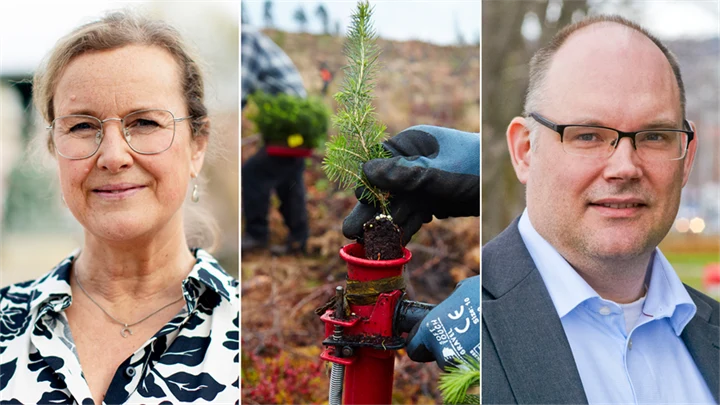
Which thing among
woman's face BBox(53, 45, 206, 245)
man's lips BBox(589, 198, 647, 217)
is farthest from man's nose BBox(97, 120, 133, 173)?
man's lips BBox(589, 198, 647, 217)

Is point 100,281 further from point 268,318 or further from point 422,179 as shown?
point 422,179

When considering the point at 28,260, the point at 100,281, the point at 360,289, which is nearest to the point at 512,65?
the point at 360,289

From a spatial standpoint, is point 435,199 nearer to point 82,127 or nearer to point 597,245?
point 597,245

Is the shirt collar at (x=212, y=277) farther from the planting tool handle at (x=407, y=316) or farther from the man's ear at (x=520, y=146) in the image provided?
the man's ear at (x=520, y=146)

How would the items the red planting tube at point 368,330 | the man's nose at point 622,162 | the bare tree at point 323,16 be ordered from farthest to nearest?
the bare tree at point 323,16
the man's nose at point 622,162
the red planting tube at point 368,330

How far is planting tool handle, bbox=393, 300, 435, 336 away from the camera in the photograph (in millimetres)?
1925

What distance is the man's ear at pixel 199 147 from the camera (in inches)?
85.4

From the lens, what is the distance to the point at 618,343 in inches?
83.7

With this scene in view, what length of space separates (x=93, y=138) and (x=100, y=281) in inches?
18.2

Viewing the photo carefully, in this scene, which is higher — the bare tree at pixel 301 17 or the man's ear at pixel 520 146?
the bare tree at pixel 301 17

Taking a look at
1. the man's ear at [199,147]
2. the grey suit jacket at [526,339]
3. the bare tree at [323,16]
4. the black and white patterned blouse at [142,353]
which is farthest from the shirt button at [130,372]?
the bare tree at [323,16]

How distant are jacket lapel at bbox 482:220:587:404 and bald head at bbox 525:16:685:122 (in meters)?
0.46

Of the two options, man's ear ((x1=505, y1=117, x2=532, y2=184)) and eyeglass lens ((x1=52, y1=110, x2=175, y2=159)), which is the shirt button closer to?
eyeglass lens ((x1=52, y1=110, x2=175, y2=159))

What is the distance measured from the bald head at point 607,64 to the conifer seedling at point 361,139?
512 millimetres
